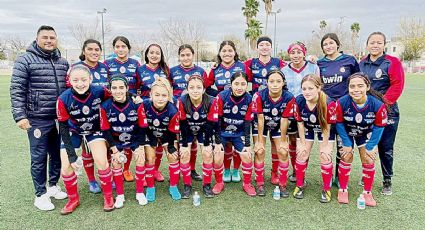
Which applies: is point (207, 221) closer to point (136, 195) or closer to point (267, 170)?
point (136, 195)

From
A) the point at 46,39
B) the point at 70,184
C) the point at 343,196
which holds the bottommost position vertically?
the point at 343,196

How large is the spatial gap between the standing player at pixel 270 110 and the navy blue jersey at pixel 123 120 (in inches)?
57.7

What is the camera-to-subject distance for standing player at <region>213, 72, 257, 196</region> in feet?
14.0

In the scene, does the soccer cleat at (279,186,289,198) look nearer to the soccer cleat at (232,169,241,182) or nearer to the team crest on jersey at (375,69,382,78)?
the soccer cleat at (232,169,241,182)

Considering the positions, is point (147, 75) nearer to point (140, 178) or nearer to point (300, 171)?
point (140, 178)

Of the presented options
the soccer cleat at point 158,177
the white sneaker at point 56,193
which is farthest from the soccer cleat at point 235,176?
the white sneaker at point 56,193

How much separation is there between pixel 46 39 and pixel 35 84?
54 cm

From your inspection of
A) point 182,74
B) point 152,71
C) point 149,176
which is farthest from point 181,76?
point 149,176

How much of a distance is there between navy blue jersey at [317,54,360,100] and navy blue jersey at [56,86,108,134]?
283cm

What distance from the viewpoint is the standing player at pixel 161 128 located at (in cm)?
409

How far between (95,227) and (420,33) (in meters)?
53.5

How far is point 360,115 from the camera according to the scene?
3869 mm

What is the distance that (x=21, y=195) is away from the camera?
14.1 feet

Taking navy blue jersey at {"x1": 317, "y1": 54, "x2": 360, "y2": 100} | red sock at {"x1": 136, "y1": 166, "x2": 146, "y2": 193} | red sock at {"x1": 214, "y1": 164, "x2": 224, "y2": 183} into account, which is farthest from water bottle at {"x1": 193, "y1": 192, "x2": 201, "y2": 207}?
navy blue jersey at {"x1": 317, "y1": 54, "x2": 360, "y2": 100}
